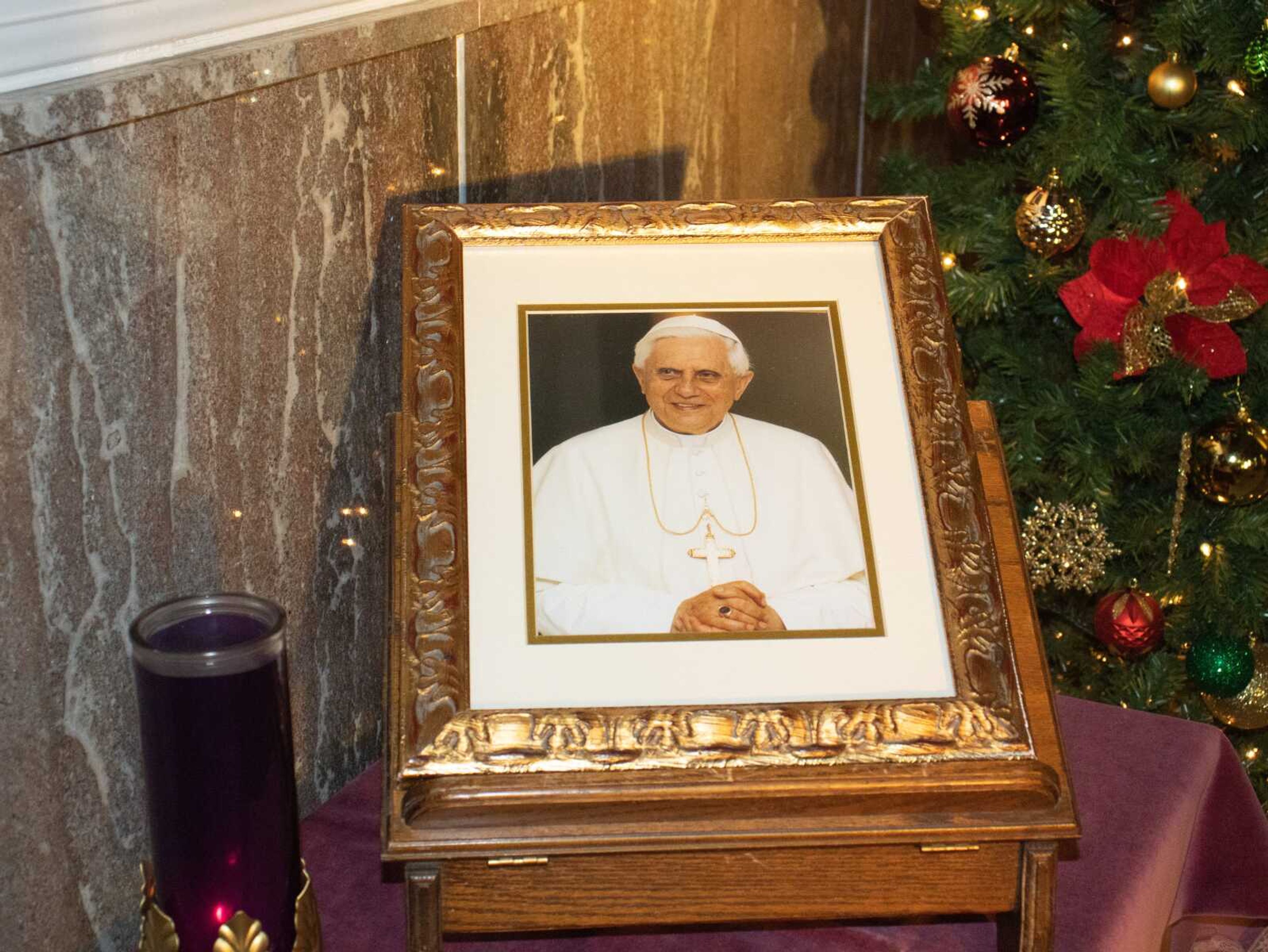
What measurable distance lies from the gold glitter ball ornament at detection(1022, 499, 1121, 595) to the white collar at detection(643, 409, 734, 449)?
2.90 ft

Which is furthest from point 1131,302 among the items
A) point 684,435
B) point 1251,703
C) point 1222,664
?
point 684,435

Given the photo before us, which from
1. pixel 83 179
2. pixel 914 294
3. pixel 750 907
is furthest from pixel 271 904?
pixel 914 294

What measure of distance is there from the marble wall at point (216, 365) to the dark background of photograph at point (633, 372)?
0.23 metres

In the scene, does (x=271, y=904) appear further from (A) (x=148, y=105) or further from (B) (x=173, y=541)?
(A) (x=148, y=105)

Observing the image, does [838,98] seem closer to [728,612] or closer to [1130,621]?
[1130,621]

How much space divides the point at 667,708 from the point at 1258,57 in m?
1.17

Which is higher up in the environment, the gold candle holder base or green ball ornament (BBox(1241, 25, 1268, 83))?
green ball ornament (BBox(1241, 25, 1268, 83))

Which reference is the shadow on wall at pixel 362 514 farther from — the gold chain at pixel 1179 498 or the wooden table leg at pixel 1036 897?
the gold chain at pixel 1179 498

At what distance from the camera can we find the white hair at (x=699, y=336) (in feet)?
3.18

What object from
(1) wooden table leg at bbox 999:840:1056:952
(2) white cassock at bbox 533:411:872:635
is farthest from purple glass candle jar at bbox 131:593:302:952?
(1) wooden table leg at bbox 999:840:1056:952

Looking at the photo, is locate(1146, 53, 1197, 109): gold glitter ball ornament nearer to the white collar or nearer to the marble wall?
the marble wall

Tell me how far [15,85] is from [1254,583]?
1.57 m

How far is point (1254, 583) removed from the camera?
5.55 ft

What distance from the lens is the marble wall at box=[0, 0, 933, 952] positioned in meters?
0.81
